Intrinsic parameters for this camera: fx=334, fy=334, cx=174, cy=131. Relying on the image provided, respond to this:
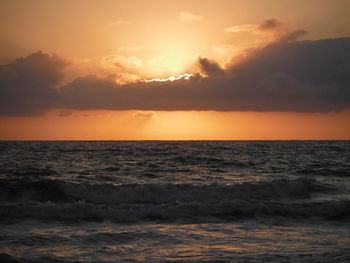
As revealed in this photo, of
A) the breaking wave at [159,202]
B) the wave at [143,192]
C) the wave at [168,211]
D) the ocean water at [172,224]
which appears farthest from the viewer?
the wave at [143,192]

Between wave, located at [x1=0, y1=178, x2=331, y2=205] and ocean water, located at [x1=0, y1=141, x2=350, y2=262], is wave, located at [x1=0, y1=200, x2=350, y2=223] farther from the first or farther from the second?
wave, located at [x1=0, y1=178, x2=331, y2=205]

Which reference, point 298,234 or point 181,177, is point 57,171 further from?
point 298,234

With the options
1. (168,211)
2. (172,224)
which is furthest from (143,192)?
(172,224)

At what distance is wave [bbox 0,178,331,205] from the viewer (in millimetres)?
17625

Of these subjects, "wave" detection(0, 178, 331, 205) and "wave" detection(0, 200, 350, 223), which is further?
"wave" detection(0, 178, 331, 205)

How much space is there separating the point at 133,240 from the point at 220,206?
5490 mm

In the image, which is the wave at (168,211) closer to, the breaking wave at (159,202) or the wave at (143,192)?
the breaking wave at (159,202)

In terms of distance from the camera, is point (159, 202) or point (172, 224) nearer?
point (172, 224)

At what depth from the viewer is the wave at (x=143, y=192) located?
17.6 metres

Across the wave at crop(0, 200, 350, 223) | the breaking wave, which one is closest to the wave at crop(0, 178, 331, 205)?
the breaking wave

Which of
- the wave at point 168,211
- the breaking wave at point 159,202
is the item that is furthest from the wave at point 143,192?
the wave at point 168,211

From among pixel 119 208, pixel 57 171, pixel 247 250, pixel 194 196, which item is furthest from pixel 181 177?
pixel 247 250

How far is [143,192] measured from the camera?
18.4 metres

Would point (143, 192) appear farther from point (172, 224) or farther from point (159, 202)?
point (172, 224)
